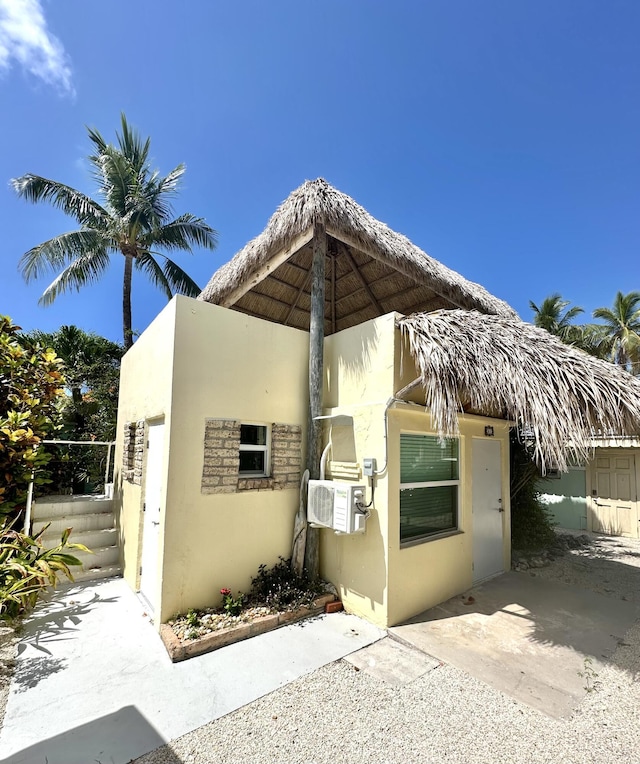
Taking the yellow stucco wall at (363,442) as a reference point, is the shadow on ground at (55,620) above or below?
below

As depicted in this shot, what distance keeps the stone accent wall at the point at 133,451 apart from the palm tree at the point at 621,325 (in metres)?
28.9

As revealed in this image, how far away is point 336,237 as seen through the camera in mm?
5844

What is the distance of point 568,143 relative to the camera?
8719 mm

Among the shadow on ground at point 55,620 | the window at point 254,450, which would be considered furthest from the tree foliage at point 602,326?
the shadow on ground at point 55,620

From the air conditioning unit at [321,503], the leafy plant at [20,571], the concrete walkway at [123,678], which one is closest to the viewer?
the concrete walkway at [123,678]

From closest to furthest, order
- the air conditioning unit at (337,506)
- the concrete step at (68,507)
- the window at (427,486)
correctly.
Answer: the air conditioning unit at (337,506) → the window at (427,486) → the concrete step at (68,507)

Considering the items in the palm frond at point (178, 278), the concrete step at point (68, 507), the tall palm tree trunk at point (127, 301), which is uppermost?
the palm frond at point (178, 278)

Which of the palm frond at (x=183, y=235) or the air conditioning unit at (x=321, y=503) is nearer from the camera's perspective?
the air conditioning unit at (x=321, y=503)

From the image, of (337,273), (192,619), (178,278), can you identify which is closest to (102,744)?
(192,619)

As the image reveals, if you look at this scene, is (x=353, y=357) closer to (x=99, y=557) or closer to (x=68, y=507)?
(x=99, y=557)

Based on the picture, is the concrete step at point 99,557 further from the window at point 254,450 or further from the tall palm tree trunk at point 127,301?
the tall palm tree trunk at point 127,301

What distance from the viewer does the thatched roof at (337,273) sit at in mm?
5754

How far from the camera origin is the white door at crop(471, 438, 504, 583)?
605 centimetres

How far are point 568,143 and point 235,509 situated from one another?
442 inches
